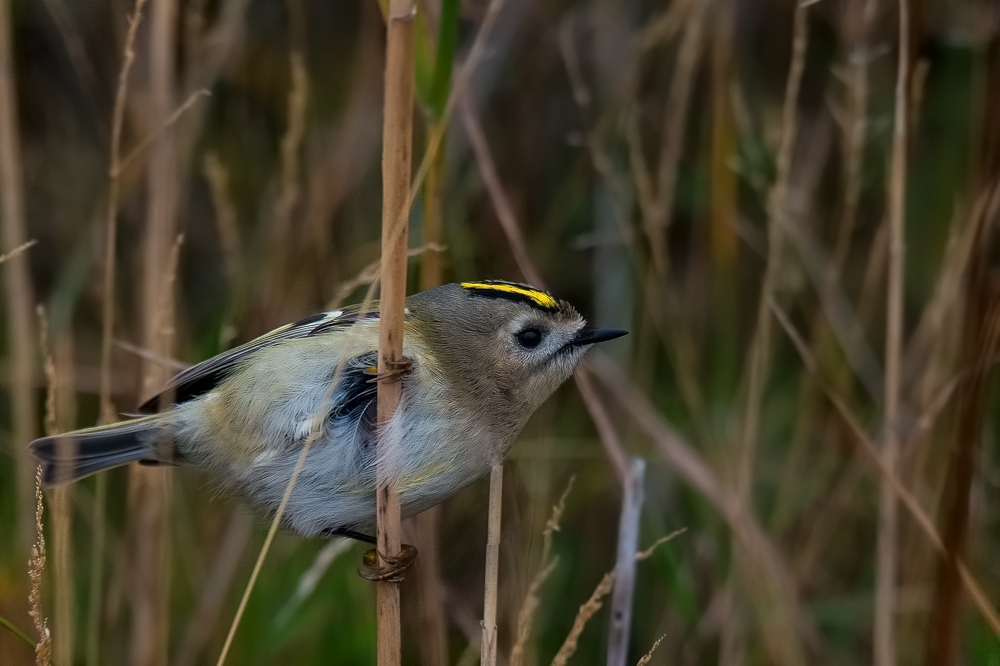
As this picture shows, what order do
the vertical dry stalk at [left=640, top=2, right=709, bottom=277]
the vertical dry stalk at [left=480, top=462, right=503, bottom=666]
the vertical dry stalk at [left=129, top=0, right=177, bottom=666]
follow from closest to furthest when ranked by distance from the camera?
the vertical dry stalk at [left=480, top=462, right=503, bottom=666] → the vertical dry stalk at [left=129, top=0, right=177, bottom=666] → the vertical dry stalk at [left=640, top=2, right=709, bottom=277]

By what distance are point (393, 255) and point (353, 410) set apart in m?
0.51

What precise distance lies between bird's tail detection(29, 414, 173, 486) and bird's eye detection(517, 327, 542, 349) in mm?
660

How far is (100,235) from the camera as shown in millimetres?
2732

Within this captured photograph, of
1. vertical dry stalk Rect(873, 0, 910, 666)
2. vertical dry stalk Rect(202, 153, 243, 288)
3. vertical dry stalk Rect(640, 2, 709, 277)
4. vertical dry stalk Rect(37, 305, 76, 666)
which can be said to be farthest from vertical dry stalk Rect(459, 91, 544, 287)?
vertical dry stalk Rect(37, 305, 76, 666)

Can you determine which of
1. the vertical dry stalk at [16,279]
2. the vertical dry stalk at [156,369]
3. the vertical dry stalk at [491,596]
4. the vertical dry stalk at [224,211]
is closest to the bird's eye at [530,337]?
the vertical dry stalk at [491,596]

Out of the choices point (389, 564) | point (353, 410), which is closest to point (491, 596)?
point (389, 564)

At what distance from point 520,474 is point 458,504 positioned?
0.36 meters

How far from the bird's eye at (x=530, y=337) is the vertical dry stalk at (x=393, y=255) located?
0.38 m

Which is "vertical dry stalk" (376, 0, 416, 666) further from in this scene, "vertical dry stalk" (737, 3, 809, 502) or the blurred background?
"vertical dry stalk" (737, 3, 809, 502)

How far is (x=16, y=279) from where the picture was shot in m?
1.99

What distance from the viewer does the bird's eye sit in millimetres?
1904

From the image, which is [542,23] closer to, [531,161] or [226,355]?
[531,161]

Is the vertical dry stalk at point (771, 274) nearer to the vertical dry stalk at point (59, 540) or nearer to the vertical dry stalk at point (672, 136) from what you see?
the vertical dry stalk at point (672, 136)

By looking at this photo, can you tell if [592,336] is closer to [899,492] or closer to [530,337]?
[530,337]
